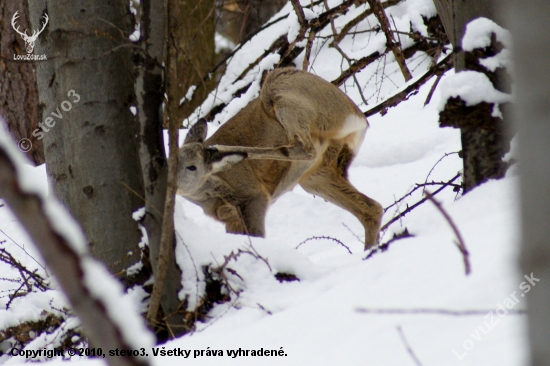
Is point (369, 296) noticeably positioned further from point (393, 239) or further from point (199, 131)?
point (199, 131)

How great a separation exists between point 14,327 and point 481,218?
2.47 meters

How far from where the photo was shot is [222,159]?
16.0 feet

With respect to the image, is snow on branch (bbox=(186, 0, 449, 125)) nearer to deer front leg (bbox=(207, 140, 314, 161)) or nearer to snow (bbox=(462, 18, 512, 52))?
deer front leg (bbox=(207, 140, 314, 161))

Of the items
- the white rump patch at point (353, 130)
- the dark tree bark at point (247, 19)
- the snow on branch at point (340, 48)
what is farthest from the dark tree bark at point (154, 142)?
the dark tree bark at point (247, 19)

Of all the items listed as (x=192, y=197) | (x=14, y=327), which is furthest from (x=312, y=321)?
(x=192, y=197)

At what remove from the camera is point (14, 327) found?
3594mm

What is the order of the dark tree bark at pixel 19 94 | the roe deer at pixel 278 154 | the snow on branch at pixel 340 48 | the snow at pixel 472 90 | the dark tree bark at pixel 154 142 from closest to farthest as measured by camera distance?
the snow at pixel 472 90, the dark tree bark at pixel 154 142, the roe deer at pixel 278 154, the snow on branch at pixel 340 48, the dark tree bark at pixel 19 94

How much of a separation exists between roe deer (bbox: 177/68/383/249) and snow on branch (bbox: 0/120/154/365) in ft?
12.9

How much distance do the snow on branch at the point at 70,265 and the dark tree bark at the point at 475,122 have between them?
7.36 ft

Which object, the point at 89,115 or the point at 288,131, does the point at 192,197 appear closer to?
the point at 288,131

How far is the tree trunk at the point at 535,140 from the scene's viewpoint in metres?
0.67

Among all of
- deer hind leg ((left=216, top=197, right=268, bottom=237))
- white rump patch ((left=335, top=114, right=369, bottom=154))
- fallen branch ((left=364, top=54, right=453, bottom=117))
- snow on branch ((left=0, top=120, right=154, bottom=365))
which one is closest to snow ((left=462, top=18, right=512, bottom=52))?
fallen branch ((left=364, top=54, right=453, bottom=117))

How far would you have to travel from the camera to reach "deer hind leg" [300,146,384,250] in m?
5.13

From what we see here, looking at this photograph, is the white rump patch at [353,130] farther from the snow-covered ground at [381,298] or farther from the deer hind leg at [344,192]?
the snow-covered ground at [381,298]
